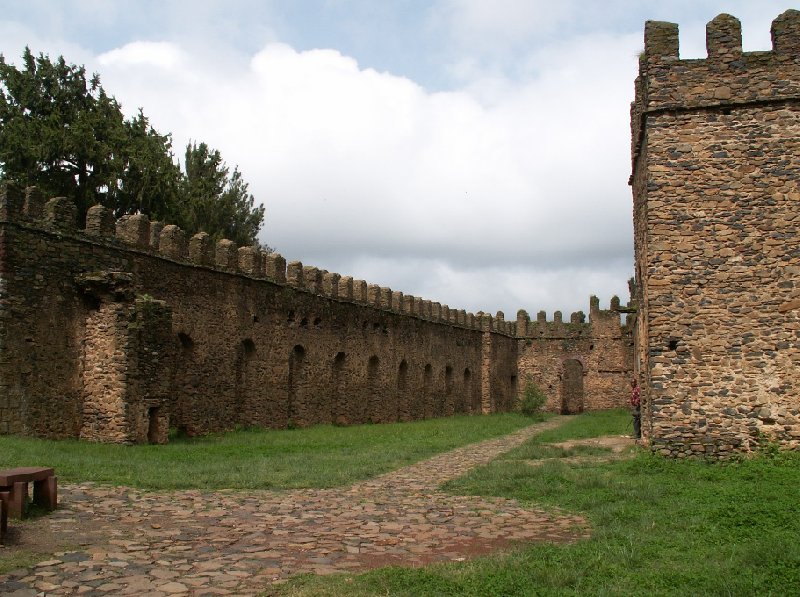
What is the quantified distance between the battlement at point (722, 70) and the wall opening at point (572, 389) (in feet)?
96.1

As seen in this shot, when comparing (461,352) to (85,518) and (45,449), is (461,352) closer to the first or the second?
(45,449)

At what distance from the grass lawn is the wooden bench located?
3.30 meters

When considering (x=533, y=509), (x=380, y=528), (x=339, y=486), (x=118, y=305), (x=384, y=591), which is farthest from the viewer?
(x=118, y=305)

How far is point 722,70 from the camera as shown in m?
12.6

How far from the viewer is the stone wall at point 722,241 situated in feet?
39.6

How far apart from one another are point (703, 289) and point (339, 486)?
6.25 meters

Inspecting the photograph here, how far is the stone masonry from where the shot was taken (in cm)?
1511

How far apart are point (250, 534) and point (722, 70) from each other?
10.00 m

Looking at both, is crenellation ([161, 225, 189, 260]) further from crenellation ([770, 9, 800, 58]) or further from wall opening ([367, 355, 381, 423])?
crenellation ([770, 9, 800, 58])

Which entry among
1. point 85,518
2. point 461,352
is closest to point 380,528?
point 85,518

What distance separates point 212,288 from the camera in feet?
66.0

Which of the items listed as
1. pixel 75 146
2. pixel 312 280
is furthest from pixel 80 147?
pixel 312 280

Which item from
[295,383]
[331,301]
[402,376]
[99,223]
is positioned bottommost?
[295,383]

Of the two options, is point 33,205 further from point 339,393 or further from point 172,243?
point 339,393
